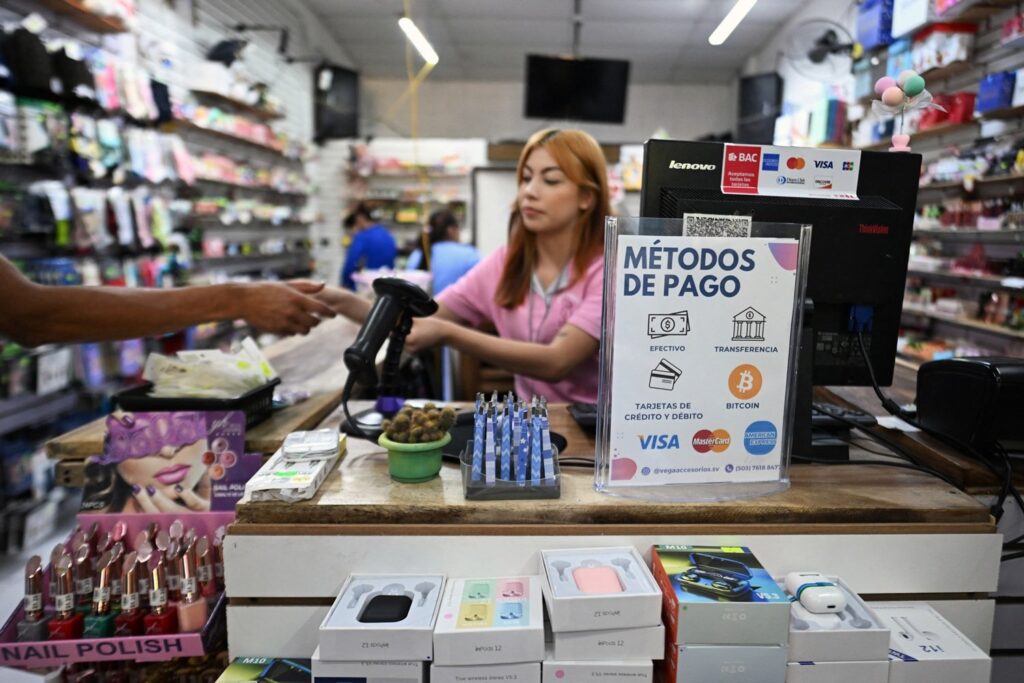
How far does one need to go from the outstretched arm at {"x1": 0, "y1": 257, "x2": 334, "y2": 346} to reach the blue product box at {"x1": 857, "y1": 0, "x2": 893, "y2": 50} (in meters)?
5.27

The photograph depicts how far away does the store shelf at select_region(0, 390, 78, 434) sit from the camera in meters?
3.36

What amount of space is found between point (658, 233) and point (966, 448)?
0.78 m

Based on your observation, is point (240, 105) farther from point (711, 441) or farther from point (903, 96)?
point (711, 441)

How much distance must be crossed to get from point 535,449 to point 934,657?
662 mm

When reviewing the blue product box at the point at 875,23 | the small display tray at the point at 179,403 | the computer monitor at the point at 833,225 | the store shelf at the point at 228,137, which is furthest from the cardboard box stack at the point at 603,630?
the blue product box at the point at 875,23

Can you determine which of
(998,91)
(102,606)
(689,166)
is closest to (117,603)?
(102,606)

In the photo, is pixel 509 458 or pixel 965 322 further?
pixel 965 322

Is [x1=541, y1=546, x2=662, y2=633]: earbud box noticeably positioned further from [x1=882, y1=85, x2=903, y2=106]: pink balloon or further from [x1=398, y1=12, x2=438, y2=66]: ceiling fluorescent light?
[x1=398, y1=12, x2=438, y2=66]: ceiling fluorescent light

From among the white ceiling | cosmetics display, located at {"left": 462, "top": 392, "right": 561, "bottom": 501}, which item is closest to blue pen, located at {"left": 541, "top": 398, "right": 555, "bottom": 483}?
cosmetics display, located at {"left": 462, "top": 392, "right": 561, "bottom": 501}

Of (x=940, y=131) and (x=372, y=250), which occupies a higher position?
(x=940, y=131)

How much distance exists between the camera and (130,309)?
4.69ft

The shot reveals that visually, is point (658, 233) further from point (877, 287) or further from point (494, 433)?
point (877, 287)

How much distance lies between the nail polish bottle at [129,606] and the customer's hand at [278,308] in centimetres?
61

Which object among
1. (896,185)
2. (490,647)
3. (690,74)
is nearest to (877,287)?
(896,185)
